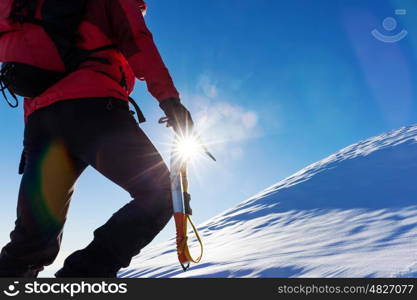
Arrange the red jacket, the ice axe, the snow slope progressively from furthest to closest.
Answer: the snow slope < the red jacket < the ice axe

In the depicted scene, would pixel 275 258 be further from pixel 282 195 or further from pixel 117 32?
pixel 282 195

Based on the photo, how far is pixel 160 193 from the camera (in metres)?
1.70

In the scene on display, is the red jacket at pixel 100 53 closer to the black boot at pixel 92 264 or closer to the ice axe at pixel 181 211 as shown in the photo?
the ice axe at pixel 181 211

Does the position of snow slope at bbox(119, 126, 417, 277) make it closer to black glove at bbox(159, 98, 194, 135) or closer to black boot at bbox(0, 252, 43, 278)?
black glove at bbox(159, 98, 194, 135)

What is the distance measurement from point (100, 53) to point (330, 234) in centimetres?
409

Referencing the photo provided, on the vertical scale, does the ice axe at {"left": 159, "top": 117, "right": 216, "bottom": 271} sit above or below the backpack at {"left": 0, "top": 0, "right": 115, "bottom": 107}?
below

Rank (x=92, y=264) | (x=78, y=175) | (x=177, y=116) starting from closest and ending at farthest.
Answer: (x=92, y=264)
(x=177, y=116)
(x=78, y=175)

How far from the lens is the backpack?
1.88 metres

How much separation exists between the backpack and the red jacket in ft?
0.09

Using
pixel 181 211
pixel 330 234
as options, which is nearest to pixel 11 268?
pixel 181 211

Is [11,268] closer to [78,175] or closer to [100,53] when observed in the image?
[78,175]

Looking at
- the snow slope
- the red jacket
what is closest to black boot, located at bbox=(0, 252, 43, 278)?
the red jacket

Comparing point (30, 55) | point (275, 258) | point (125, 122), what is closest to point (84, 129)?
point (125, 122)

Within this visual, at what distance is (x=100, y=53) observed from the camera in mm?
1957
